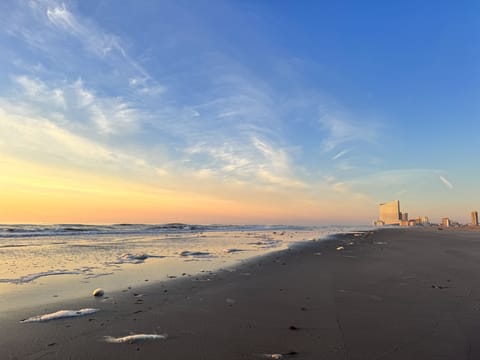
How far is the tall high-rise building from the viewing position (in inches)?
A: 4786

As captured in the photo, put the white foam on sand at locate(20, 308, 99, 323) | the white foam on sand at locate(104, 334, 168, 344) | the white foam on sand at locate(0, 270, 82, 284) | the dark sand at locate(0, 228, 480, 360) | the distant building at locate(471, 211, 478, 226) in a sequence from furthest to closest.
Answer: the distant building at locate(471, 211, 478, 226)
the white foam on sand at locate(0, 270, 82, 284)
the white foam on sand at locate(20, 308, 99, 323)
the white foam on sand at locate(104, 334, 168, 344)
the dark sand at locate(0, 228, 480, 360)

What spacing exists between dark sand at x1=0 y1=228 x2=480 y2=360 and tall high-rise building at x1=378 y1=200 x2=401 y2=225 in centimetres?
12227

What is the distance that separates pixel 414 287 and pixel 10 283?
8519 mm

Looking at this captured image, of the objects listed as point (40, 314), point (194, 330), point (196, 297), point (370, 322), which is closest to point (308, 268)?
point (196, 297)

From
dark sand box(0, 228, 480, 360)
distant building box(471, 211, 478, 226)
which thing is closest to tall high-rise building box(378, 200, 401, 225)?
distant building box(471, 211, 478, 226)

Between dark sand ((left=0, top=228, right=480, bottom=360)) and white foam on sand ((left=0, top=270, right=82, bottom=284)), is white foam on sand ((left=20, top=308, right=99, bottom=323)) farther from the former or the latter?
white foam on sand ((left=0, top=270, right=82, bottom=284))

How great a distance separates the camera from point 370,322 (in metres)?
4.46

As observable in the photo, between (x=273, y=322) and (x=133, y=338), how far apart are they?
178 cm

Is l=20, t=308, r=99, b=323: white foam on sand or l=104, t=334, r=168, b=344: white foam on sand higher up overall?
l=20, t=308, r=99, b=323: white foam on sand

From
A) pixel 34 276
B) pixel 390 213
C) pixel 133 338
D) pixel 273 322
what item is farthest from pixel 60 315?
pixel 390 213

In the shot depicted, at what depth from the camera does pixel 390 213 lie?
127 meters

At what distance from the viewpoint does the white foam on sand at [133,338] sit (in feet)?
12.5

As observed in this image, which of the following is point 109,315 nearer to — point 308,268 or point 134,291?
point 134,291

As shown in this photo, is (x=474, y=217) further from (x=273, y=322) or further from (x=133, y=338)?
(x=133, y=338)
